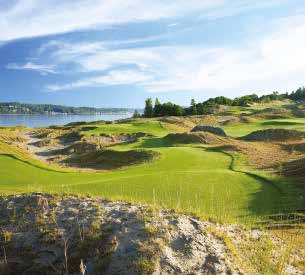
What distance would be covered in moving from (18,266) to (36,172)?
16533 millimetres

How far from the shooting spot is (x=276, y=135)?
37562mm

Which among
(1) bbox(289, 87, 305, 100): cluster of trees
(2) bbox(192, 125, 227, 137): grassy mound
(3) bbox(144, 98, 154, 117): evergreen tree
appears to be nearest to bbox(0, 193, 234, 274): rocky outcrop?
(2) bbox(192, 125, 227, 137): grassy mound

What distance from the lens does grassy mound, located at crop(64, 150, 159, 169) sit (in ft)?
98.2

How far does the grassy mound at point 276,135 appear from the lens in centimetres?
3692

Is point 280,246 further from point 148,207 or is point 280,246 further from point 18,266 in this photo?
point 18,266

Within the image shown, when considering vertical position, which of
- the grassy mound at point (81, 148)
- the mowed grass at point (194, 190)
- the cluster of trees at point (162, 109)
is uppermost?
the cluster of trees at point (162, 109)

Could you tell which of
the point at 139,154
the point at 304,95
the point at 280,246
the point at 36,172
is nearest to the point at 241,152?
the point at 139,154

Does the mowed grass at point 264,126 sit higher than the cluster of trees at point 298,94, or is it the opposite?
the cluster of trees at point 298,94

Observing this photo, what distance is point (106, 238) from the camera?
23.9 ft

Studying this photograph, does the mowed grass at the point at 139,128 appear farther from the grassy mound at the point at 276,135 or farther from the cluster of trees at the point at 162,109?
the cluster of trees at the point at 162,109

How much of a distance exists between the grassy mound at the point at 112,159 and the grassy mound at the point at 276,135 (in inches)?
559

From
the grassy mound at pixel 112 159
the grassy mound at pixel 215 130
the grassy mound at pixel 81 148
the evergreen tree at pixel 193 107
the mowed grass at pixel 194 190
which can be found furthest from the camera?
the evergreen tree at pixel 193 107

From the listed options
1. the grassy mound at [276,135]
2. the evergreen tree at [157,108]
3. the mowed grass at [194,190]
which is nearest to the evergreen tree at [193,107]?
the evergreen tree at [157,108]

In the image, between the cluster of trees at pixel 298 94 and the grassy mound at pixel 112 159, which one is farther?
the cluster of trees at pixel 298 94
